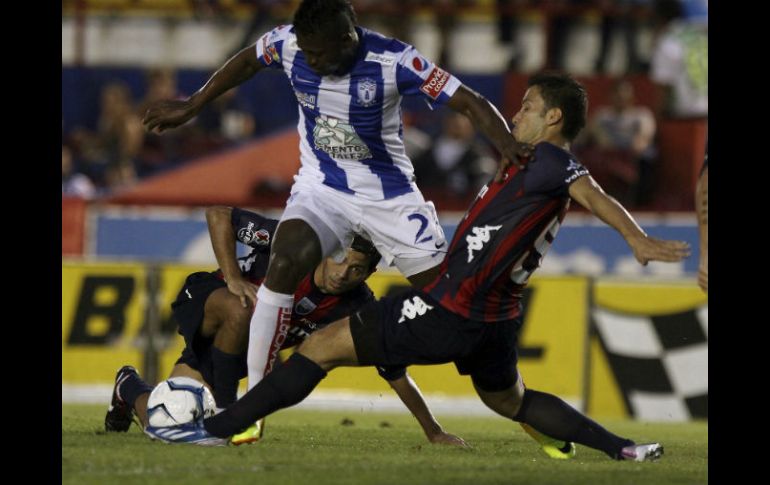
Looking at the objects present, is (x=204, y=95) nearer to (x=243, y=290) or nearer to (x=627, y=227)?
(x=243, y=290)

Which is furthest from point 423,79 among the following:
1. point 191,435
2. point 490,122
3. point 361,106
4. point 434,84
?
point 191,435

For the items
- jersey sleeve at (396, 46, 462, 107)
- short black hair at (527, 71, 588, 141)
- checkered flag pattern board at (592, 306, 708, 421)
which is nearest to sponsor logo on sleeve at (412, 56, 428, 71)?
jersey sleeve at (396, 46, 462, 107)

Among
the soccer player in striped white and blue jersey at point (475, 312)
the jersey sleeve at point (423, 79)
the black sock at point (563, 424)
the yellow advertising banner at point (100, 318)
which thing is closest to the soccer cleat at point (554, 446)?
the black sock at point (563, 424)

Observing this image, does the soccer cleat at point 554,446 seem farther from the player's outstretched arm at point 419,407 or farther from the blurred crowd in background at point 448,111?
the blurred crowd in background at point 448,111

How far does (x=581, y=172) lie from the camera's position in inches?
232

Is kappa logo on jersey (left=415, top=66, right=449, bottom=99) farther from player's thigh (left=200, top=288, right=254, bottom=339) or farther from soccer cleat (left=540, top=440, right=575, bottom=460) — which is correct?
soccer cleat (left=540, top=440, right=575, bottom=460)

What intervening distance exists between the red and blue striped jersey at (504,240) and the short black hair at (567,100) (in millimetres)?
294

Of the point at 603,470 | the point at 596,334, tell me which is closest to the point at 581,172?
the point at 603,470

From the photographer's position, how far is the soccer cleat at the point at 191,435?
6277 mm

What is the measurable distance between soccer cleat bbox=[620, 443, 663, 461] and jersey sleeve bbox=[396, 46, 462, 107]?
6.36 ft

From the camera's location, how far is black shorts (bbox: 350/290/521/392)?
5.99 m

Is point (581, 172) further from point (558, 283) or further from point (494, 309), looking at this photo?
point (558, 283)

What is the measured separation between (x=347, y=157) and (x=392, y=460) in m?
1.84

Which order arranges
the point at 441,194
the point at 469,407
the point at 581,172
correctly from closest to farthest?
the point at 581,172, the point at 469,407, the point at 441,194
